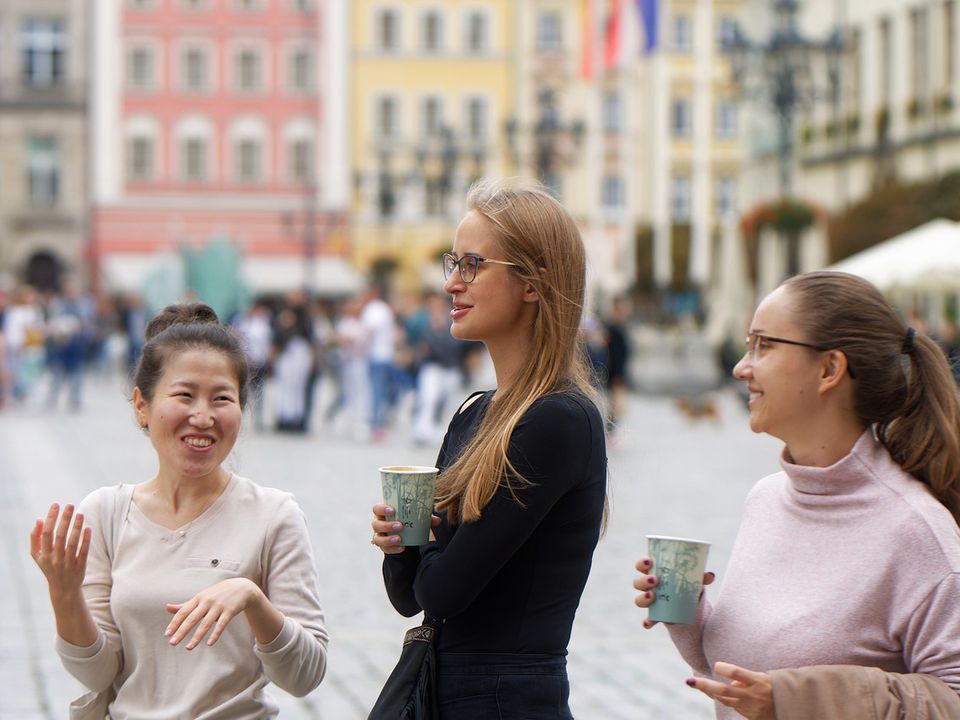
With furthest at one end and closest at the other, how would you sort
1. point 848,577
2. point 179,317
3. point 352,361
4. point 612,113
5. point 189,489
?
point 612,113
point 352,361
point 179,317
point 189,489
point 848,577

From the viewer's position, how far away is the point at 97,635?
3561 millimetres

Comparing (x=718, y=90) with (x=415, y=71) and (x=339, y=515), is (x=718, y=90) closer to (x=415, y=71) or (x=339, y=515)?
(x=415, y=71)

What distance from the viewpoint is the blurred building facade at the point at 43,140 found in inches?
2660

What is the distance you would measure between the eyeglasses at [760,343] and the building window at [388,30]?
2642 inches

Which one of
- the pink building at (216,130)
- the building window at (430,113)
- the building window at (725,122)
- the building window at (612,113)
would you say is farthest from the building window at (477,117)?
the building window at (725,122)

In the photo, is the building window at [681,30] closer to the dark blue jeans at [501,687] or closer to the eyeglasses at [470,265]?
the eyeglasses at [470,265]

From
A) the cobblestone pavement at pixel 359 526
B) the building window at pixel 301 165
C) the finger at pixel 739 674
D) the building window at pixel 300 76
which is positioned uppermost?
the building window at pixel 300 76

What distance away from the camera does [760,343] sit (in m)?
3.32

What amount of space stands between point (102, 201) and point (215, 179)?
13.4 ft

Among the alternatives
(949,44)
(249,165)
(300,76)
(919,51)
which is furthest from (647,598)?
(300,76)

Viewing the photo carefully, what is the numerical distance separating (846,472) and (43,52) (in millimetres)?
67840

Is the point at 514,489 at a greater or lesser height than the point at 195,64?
lesser

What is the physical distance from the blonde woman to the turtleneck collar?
1.18 feet

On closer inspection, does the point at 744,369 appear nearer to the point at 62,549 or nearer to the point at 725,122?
the point at 62,549
